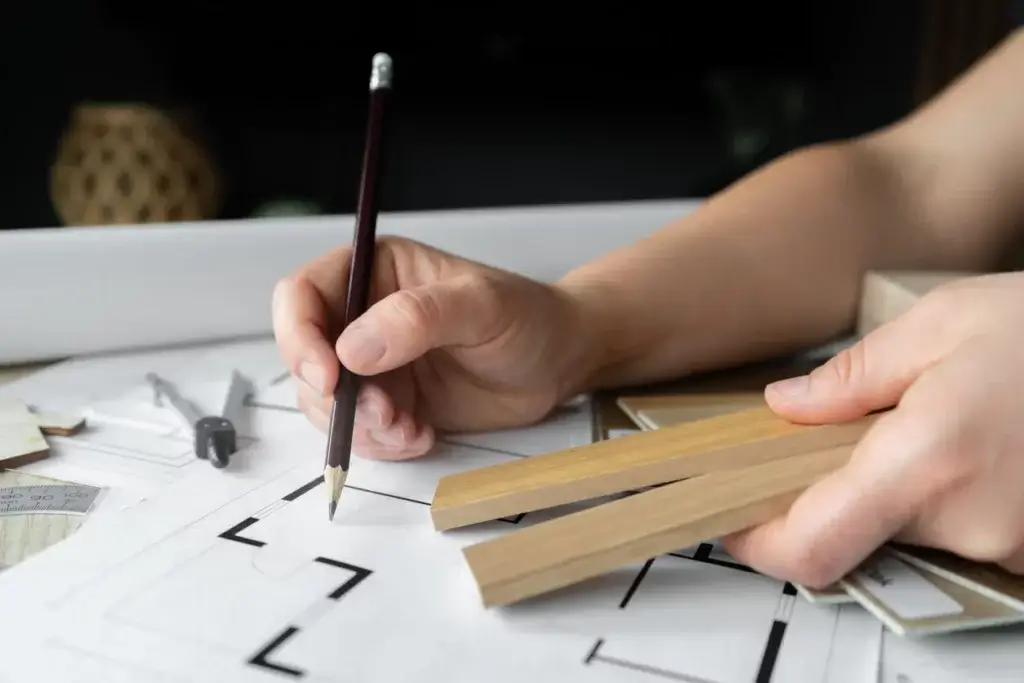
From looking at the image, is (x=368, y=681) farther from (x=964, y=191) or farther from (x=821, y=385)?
(x=964, y=191)

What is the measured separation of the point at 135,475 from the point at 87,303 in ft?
0.57

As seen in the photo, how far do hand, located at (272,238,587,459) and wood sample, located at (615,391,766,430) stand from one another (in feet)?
0.13

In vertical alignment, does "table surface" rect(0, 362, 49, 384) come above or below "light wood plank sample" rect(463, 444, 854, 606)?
below

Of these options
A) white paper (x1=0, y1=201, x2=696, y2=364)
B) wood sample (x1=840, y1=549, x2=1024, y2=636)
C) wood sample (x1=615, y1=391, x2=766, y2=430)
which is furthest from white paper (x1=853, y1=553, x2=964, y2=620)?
white paper (x1=0, y1=201, x2=696, y2=364)

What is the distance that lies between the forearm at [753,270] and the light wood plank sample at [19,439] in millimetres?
251

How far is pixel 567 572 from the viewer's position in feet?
0.90

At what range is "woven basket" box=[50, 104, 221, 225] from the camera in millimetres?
527

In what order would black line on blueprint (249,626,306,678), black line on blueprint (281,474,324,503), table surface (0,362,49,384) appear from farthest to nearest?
table surface (0,362,49,384), black line on blueprint (281,474,324,503), black line on blueprint (249,626,306,678)

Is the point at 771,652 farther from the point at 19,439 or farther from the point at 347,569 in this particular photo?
the point at 19,439

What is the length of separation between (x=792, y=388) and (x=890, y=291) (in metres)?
0.20

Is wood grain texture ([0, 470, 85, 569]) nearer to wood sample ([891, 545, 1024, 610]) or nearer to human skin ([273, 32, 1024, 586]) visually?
human skin ([273, 32, 1024, 586])

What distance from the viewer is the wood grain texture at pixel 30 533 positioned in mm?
303

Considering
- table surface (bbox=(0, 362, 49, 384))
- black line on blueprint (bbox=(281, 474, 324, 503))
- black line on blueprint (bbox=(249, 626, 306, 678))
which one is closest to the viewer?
black line on blueprint (bbox=(249, 626, 306, 678))

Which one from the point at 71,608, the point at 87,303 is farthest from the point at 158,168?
the point at 71,608
